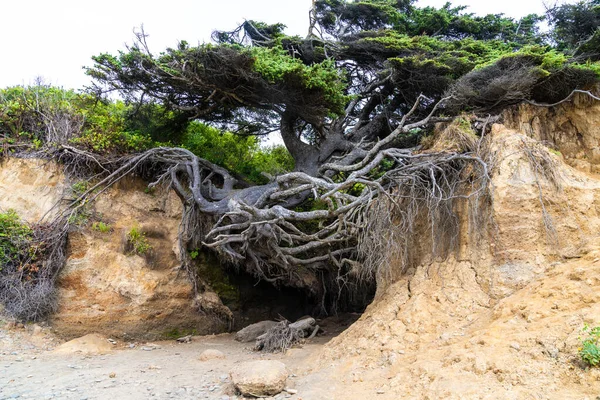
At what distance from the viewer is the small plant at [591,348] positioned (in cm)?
353

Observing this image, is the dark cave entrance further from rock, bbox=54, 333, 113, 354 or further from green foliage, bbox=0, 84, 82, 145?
green foliage, bbox=0, 84, 82, 145

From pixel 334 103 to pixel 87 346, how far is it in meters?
6.71

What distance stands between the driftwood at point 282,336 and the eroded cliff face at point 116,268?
2341 millimetres

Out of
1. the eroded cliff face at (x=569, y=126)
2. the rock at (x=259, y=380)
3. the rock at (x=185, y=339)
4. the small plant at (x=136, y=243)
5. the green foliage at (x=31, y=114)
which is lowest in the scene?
the rock at (x=185, y=339)

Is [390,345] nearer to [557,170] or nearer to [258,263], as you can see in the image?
[557,170]

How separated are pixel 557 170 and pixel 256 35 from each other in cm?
802

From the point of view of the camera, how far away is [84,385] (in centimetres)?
534

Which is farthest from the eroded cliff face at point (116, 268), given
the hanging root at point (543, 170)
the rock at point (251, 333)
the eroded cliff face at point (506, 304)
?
the hanging root at point (543, 170)

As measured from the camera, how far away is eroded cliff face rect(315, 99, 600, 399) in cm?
396

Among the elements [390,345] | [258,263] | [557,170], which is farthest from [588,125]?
[258,263]

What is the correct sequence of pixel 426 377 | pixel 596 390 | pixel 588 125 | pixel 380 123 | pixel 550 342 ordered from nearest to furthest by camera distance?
pixel 596 390 → pixel 550 342 → pixel 426 377 → pixel 588 125 → pixel 380 123

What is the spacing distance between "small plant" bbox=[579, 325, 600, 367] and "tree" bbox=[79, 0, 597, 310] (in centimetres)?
233

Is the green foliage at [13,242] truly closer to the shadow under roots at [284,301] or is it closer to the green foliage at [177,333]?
the green foliage at [177,333]

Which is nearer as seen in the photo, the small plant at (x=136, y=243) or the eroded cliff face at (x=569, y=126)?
the eroded cliff face at (x=569, y=126)
